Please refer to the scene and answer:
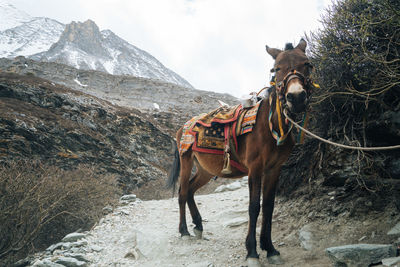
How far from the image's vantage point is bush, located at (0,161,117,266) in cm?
390

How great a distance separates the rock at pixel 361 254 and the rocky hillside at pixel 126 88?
19.5m

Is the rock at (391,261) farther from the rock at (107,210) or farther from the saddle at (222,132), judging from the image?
the rock at (107,210)

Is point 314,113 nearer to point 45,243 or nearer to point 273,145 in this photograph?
point 273,145

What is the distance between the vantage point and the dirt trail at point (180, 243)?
12.0ft

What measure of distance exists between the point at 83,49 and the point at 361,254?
125 m

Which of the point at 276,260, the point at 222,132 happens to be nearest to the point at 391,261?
the point at 276,260

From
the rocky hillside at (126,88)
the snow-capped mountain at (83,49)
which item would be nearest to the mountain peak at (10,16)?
the snow-capped mountain at (83,49)

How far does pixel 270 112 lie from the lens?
10.6 feet

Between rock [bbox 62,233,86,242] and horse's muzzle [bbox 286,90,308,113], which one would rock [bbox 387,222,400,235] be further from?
rock [bbox 62,233,86,242]

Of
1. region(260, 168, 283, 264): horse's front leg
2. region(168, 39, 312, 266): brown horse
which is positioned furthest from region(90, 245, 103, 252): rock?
region(260, 168, 283, 264): horse's front leg

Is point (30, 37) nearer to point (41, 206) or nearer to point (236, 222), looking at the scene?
point (41, 206)

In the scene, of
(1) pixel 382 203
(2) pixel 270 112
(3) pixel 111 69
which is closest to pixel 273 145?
(2) pixel 270 112

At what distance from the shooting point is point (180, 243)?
14.9 feet

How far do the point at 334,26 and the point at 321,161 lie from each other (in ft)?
7.24
